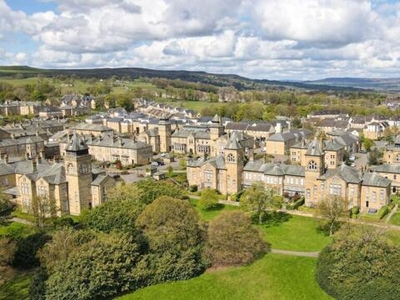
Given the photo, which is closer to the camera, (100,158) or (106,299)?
(106,299)

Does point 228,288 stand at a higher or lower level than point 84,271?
lower

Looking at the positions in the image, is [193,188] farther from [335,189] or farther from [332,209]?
[332,209]

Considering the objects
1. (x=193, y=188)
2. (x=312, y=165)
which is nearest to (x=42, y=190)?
(x=193, y=188)

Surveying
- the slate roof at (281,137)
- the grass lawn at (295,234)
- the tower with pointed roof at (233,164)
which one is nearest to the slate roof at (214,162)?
the tower with pointed roof at (233,164)

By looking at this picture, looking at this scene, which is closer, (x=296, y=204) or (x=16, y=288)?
(x=16, y=288)

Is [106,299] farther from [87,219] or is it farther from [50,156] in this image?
[50,156]

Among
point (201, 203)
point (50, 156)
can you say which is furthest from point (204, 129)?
point (201, 203)

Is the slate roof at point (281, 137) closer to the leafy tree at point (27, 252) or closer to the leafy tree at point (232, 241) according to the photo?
the leafy tree at point (232, 241)
